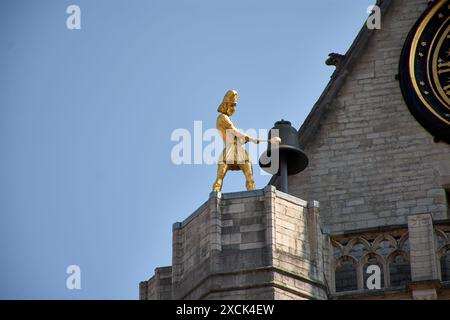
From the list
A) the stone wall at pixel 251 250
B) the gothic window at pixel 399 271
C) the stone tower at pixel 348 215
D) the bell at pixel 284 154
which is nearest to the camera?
the stone wall at pixel 251 250

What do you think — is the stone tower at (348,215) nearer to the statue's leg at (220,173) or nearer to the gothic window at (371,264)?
the gothic window at (371,264)

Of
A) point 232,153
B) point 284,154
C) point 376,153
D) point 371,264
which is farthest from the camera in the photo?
point 376,153

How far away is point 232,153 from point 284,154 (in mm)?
Result: 1319

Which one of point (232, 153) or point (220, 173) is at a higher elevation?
point (232, 153)

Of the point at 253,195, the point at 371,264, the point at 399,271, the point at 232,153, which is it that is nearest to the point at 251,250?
the point at 253,195

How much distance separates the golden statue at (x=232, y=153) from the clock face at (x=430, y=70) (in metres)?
3.95

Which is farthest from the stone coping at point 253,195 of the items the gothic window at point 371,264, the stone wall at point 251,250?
the gothic window at point 371,264

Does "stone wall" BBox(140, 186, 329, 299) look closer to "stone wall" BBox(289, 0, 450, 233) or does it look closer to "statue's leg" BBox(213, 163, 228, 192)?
"statue's leg" BBox(213, 163, 228, 192)

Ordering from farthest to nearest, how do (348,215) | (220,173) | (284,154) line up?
1. (348,215)
2. (284,154)
3. (220,173)

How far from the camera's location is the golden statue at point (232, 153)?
32375mm

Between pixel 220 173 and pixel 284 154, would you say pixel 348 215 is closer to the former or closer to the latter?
pixel 284 154

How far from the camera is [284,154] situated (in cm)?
3359

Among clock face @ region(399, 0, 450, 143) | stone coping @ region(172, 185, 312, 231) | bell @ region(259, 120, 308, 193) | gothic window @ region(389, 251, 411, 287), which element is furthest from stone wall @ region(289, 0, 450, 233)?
stone coping @ region(172, 185, 312, 231)
